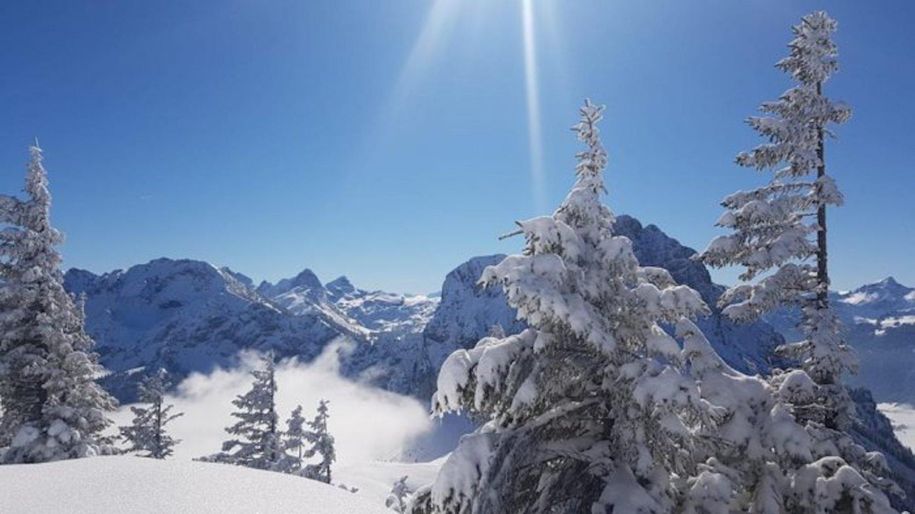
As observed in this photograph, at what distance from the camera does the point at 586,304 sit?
7562 mm

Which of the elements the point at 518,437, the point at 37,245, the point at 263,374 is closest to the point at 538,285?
the point at 518,437

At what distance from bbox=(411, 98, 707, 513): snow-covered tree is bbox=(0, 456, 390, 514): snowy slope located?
5.61ft

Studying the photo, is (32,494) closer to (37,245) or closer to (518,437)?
(518,437)

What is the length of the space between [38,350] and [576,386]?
61.1 ft

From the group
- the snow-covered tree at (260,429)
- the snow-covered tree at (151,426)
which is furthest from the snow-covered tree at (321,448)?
the snow-covered tree at (151,426)

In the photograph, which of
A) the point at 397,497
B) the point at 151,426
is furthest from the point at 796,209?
the point at 151,426

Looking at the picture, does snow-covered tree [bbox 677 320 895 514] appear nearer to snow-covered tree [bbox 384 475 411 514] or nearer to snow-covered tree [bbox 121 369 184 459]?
snow-covered tree [bbox 384 475 411 514]

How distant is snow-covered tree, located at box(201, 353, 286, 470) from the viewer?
113ft

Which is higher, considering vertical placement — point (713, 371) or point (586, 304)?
point (586, 304)

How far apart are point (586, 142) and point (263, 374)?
3268 cm

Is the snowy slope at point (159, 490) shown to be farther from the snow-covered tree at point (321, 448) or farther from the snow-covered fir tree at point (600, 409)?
the snow-covered tree at point (321, 448)

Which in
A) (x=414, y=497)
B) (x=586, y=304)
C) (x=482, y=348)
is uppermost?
(x=586, y=304)

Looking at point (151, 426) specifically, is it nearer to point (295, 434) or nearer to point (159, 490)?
point (295, 434)

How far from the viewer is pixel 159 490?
17.9ft
